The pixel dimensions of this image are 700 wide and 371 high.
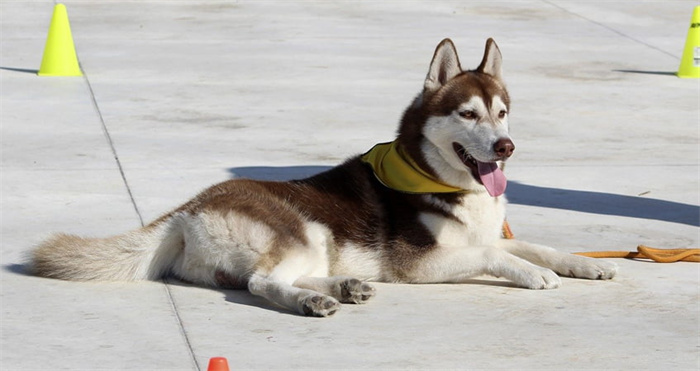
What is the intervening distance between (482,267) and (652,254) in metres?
1.10

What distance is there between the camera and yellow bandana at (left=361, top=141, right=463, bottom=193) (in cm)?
579

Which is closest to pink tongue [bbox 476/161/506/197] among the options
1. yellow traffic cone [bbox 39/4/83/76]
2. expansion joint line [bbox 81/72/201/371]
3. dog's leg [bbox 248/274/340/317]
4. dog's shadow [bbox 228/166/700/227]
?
dog's leg [bbox 248/274/340/317]

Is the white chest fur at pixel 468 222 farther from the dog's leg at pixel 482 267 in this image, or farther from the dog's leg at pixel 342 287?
the dog's leg at pixel 342 287

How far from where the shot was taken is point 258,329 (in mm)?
5105

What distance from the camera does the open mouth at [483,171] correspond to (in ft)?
18.8

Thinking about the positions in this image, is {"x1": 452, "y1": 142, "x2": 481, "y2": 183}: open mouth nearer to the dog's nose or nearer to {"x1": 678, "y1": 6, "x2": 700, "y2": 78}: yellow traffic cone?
the dog's nose

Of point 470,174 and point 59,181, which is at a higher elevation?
point 470,174

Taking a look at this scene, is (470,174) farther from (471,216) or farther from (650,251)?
(650,251)

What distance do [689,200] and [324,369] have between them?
3.80 m

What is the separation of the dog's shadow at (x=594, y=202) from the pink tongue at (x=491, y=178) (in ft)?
5.94

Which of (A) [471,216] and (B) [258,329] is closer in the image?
(B) [258,329]

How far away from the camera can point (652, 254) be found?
6324 millimetres

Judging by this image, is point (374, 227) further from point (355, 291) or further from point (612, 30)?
point (612, 30)

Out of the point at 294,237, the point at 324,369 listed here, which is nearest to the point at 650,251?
the point at 294,237
